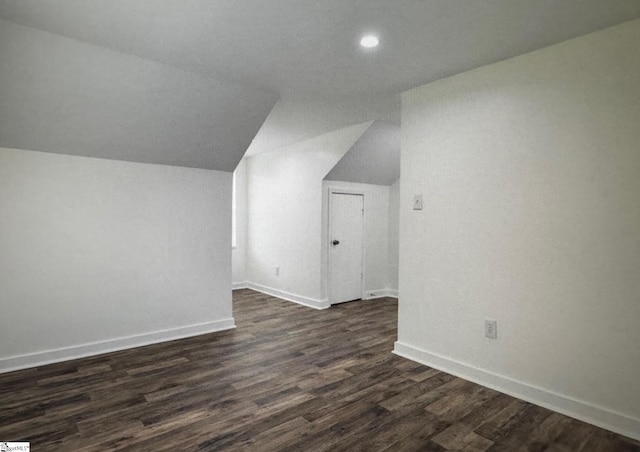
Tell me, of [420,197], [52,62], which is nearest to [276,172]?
[420,197]

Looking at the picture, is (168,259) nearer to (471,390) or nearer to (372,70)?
(372,70)

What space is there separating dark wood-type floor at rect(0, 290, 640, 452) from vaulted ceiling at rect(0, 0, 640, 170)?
1.96 meters

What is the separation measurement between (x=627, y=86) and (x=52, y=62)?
370 centimetres

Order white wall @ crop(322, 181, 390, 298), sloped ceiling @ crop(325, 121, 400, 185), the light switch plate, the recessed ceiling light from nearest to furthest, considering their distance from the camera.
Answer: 1. the recessed ceiling light
2. the light switch plate
3. sloped ceiling @ crop(325, 121, 400, 185)
4. white wall @ crop(322, 181, 390, 298)

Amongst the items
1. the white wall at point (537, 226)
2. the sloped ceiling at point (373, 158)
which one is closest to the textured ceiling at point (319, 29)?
the white wall at point (537, 226)

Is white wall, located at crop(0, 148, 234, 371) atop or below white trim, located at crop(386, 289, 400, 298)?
atop

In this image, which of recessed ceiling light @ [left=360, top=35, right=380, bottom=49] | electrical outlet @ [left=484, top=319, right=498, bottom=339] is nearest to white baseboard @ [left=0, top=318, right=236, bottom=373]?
electrical outlet @ [left=484, top=319, right=498, bottom=339]

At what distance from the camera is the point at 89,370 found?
2.93 m

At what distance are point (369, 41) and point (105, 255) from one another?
2928 mm

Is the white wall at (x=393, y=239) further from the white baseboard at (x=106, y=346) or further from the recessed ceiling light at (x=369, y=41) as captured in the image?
the recessed ceiling light at (x=369, y=41)

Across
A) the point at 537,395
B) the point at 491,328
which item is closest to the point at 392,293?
the point at 491,328

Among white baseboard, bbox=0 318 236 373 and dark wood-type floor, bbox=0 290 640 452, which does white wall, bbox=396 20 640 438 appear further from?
white baseboard, bbox=0 318 236 373

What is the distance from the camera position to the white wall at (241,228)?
6.44 metres

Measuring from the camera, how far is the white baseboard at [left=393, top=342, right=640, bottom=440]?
2.15 meters
